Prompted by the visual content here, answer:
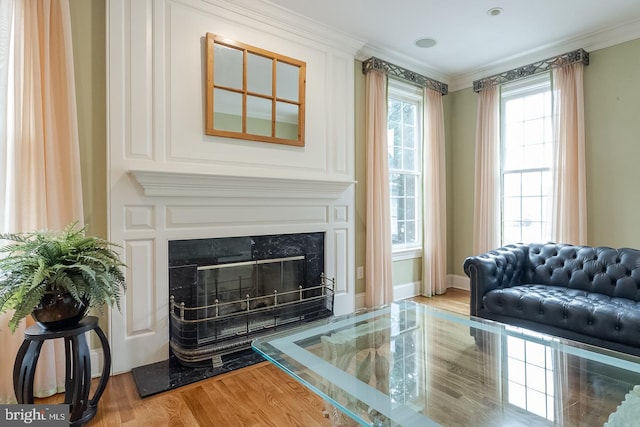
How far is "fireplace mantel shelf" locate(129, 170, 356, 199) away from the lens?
2332 mm

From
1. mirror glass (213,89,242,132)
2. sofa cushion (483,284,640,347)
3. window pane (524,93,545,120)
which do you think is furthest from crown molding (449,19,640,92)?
mirror glass (213,89,242,132)

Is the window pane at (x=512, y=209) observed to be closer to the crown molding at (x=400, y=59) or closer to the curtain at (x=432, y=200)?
the curtain at (x=432, y=200)

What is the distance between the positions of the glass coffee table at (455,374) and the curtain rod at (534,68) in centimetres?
320

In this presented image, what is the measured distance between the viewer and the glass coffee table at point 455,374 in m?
1.14

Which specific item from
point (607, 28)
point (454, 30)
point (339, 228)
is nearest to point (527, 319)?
point (339, 228)

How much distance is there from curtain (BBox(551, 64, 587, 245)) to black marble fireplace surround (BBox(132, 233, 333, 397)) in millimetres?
2583

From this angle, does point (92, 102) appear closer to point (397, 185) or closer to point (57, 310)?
point (57, 310)

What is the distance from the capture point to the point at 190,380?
218 centimetres

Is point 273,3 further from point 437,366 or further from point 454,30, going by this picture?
point 437,366

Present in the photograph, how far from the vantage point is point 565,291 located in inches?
108

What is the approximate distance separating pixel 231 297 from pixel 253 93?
1.73m

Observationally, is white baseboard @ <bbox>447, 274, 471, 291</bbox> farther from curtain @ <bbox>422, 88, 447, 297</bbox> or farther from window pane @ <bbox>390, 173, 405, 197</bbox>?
window pane @ <bbox>390, 173, 405, 197</bbox>

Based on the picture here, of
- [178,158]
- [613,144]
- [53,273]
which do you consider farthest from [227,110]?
[613,144]

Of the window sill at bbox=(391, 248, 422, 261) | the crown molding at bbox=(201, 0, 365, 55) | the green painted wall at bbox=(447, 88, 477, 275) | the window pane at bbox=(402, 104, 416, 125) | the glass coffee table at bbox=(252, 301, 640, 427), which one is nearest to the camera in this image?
the glass coffee table at bbox=(252, 301, 640, 427)
